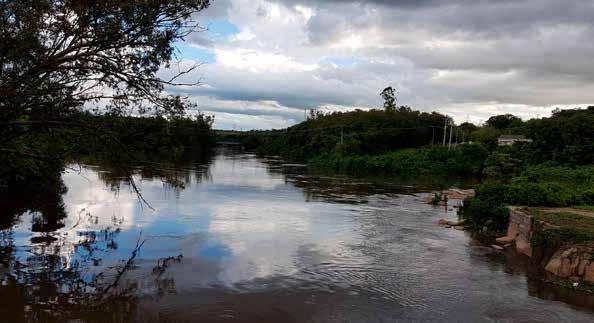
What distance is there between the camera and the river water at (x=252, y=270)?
32.2 feet

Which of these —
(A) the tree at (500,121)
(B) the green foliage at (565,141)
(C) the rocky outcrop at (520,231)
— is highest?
(A) the tree at (500,121)

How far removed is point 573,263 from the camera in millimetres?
12117

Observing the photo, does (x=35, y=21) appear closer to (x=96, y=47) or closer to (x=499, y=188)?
(x=96, y=47)

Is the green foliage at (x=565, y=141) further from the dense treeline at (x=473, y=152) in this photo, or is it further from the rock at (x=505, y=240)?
the rock at (x=505, y=240)

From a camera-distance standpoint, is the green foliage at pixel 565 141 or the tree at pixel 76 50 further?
the green foliage at pixel 565 141

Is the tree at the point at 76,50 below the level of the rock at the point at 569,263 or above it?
above

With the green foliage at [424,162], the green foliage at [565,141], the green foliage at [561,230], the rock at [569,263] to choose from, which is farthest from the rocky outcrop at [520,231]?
the green foliage at [424,162]

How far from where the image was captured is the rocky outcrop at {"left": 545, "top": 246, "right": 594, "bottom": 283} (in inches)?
460

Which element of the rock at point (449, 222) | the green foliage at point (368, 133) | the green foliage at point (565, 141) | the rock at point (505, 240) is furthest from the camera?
the green foliage at point (368, 133)

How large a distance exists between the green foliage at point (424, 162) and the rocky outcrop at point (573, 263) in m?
40.6

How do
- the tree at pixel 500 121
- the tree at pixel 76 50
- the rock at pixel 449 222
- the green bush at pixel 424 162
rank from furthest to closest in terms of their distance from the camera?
the tree at pixel 500 121 < the green bush at pixel 424 162 < the rock at pixel 449 222 < the tree at pixel 76 50

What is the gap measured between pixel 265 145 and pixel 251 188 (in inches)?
3136

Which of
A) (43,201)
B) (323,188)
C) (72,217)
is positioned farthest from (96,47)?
(323,188)

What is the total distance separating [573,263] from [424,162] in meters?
44.9
